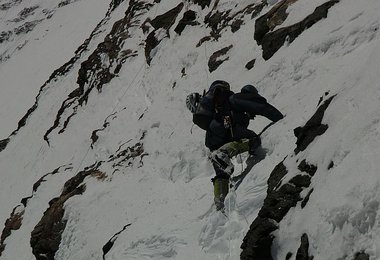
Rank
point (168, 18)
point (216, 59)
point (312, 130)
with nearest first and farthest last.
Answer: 1. point (312, 130)
2. point (216, 59)
3. point (168, 18)

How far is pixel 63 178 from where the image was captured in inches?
→ 819

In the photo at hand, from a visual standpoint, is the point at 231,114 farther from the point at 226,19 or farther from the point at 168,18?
the point at 168,18

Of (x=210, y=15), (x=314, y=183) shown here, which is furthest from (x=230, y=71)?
(x=314, y=183)

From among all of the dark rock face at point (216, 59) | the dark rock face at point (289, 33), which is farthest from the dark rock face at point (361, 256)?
the dark rock face at point (216, 59)

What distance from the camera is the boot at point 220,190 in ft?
24.3

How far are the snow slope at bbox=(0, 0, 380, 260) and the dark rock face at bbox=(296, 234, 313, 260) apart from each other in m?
0.08

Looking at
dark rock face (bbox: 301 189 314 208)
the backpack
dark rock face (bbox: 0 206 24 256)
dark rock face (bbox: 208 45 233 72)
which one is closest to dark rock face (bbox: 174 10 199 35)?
dark rock face (bbox: 208 45 233 72)

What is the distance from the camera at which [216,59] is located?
15734mm

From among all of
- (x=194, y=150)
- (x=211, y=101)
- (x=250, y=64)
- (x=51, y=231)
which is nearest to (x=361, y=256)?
(x=211, y=101)

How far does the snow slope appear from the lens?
4574 millimetres

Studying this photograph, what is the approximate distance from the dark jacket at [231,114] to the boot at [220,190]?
60cm

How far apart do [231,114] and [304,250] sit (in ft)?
11.2

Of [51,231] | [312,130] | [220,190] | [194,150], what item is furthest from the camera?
[51,231]

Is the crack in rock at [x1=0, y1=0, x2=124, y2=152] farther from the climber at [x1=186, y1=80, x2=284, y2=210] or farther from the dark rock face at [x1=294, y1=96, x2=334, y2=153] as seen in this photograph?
the dark rock face at [x1=294, y1=96, x2=334, y2=153]
